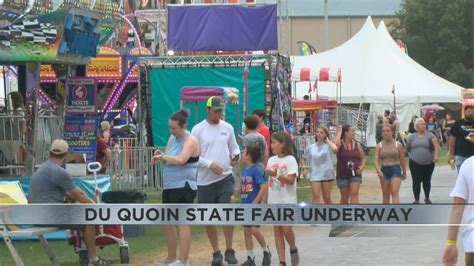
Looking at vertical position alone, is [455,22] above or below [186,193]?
above

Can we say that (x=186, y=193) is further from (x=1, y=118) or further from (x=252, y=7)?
(x=252, y=7)

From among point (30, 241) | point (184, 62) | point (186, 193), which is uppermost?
point (184, 62)

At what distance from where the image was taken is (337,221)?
7.68m

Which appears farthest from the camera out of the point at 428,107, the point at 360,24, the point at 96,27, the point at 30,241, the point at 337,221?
the point at 428,107

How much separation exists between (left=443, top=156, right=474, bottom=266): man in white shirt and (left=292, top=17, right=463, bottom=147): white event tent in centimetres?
2831

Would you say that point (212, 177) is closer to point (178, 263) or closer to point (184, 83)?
point (178, 263)

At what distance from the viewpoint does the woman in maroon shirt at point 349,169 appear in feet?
45.4

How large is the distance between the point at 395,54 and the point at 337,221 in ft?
95.4

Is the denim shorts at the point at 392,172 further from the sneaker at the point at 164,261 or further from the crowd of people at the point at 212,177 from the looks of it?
the sneaker at the point at 164,261

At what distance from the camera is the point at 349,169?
13867 mm

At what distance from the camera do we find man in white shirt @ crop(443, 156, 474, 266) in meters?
6.17

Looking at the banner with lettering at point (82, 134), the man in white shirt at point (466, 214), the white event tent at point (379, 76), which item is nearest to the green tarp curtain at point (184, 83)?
the banner with lettering at point (82, 134)

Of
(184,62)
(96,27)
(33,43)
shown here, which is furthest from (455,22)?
(33,43)
